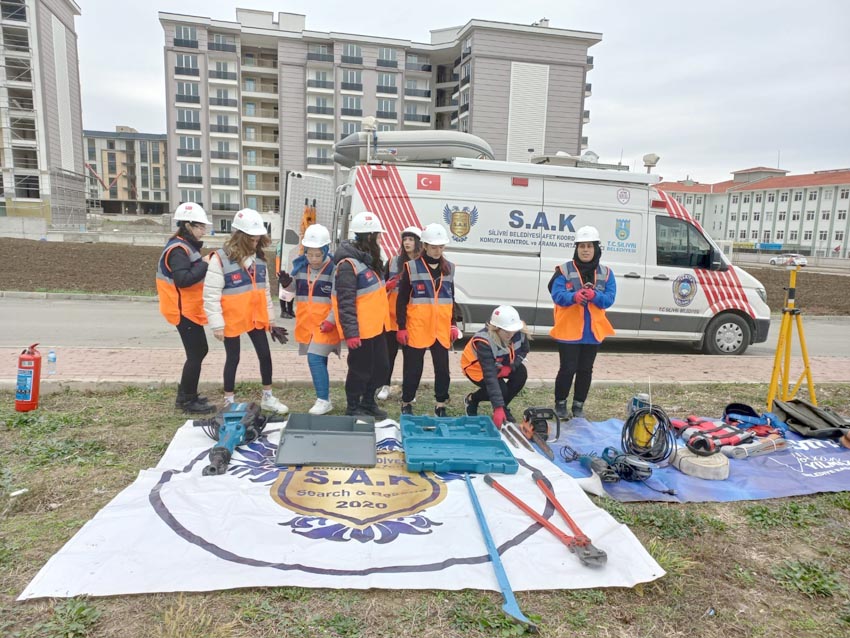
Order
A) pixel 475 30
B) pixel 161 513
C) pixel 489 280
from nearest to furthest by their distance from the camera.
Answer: pixel 161 513
pixel 489 280
pixel 475 30

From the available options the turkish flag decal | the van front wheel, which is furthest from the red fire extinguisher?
the van front wheel

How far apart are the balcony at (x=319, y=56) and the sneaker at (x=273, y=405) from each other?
56.8 m

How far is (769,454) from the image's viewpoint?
14.9ft

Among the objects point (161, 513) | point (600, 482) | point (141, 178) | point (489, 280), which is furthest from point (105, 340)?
point (141, 178)

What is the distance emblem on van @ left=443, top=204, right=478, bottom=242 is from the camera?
8234 mm

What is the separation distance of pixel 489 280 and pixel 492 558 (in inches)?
227

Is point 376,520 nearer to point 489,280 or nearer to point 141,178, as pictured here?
point 489,280

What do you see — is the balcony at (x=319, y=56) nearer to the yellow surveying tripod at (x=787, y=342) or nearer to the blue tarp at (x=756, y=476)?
the yellow surveying tripod at (x=787, y=342)

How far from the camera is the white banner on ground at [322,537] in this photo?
2.69 metres

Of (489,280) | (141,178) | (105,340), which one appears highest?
(141,178)

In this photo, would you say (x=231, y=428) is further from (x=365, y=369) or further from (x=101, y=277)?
(x=101, y=277)

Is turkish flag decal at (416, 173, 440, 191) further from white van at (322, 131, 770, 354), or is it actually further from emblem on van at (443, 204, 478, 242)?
emblem on van at (443, 204, 478, 242)

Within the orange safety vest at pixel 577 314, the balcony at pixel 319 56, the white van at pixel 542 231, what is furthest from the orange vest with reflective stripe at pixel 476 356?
the balcony at pixel 319 56

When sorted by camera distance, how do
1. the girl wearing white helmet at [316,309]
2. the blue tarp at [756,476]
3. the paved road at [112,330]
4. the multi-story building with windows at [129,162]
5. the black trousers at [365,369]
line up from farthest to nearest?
the multi-story building with windows at [129,162] → the paved road at [112,330] → the girl wearing white helmet at [316,309] → the black trousers at [365,369] → the blue tarp at [756,476]
